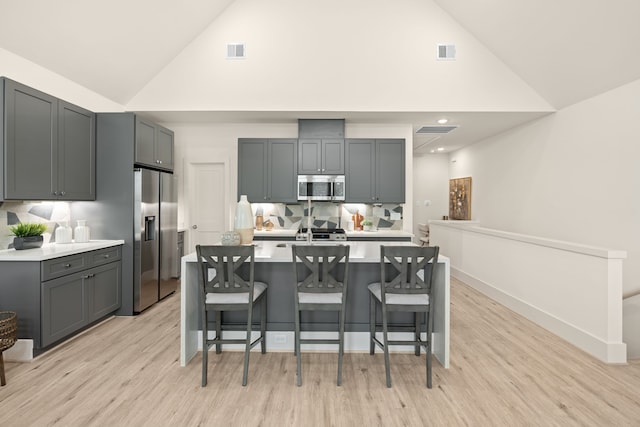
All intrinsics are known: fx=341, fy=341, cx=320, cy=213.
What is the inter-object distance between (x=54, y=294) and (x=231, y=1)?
4245mm

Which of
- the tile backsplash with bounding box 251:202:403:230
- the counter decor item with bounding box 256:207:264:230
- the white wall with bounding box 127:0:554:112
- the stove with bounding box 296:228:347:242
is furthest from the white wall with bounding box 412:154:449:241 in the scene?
the counter decor item with bounding box 256:207:264:230

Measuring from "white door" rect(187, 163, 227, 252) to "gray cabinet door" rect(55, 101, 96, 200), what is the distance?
6.12ft

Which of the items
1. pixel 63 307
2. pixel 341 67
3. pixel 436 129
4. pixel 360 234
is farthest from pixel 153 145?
pixel 436 129

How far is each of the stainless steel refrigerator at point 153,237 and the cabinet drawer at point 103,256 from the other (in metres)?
0.21

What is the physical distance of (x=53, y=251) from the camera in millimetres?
3184

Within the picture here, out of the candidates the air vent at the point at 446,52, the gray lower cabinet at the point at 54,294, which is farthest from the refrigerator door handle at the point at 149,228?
the air vent at the point at 446,52

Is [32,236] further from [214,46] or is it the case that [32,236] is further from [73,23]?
[214,46]

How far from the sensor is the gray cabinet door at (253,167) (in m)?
5.38

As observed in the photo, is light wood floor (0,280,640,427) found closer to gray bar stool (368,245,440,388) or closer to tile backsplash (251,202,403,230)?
gray bar stool (368,245,440,388)

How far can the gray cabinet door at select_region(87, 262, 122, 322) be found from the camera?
361cm

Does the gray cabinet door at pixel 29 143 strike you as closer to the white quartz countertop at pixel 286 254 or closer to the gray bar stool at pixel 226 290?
the white quartz countertop at pixel 286 254

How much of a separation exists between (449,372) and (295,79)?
158 inches

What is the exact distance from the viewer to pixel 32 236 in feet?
10.9

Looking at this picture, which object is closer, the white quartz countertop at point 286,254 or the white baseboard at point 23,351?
the white quartz countertop at point 286,254
